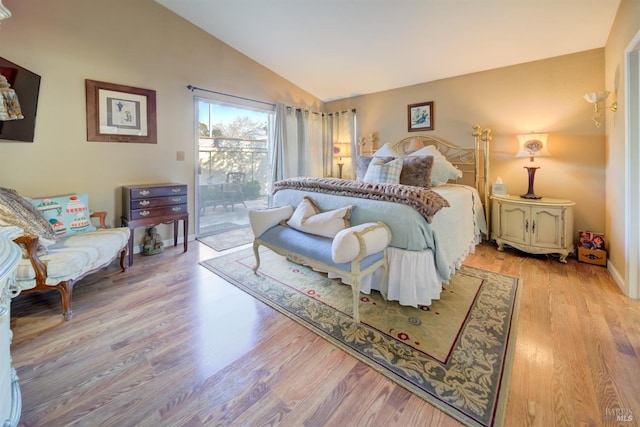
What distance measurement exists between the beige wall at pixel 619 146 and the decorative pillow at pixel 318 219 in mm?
2235

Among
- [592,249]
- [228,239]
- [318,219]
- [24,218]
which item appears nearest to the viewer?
[24,218]

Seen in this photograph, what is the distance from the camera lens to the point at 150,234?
11.0 feet

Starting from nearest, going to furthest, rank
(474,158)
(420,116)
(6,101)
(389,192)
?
(6,101)
(389,192)
(474,158)
(420,116)

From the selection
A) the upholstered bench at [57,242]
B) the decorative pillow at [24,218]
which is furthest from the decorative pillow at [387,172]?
the decorative pillow at [24,218]

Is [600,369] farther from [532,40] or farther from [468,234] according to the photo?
[532,40]

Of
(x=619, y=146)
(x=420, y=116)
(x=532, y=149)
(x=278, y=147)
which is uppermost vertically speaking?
(x=420, y=116)

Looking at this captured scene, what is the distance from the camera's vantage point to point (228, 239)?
397 centimetres

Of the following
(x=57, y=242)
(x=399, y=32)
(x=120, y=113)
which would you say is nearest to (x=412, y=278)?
(x=399, y=32)

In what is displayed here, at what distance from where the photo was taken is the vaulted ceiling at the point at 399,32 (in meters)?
2.61

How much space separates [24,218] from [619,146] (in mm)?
4783

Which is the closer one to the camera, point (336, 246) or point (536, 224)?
point (336, 246)

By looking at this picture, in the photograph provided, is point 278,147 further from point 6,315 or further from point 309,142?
point 6,315

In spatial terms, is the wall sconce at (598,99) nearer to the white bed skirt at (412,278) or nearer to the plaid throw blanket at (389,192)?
the plaid throw blanket at (389,192)

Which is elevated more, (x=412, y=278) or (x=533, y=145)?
(x=533, y=145)
